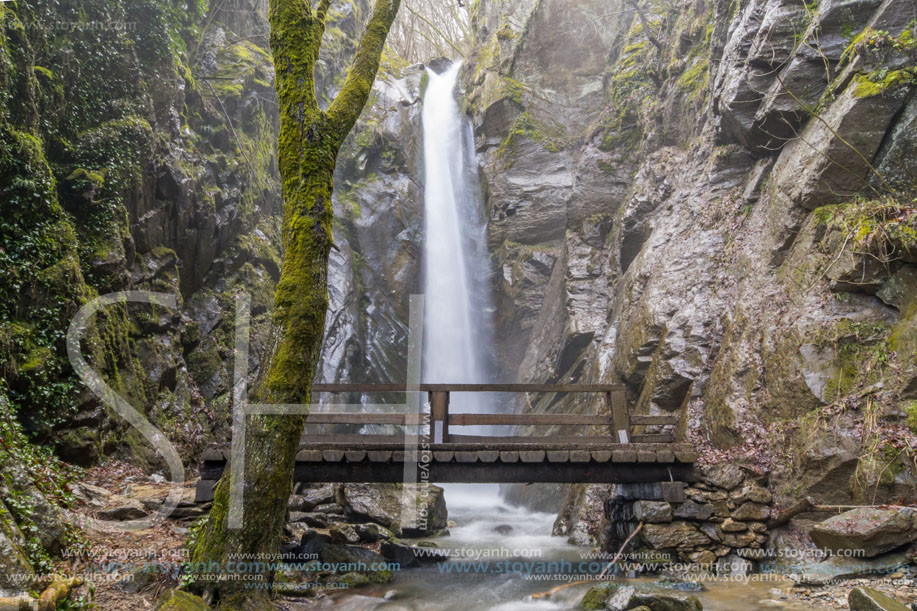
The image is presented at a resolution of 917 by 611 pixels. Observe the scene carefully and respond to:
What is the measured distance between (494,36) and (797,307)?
68.5 ft

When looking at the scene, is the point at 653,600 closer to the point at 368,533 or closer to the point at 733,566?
the point at 733,566

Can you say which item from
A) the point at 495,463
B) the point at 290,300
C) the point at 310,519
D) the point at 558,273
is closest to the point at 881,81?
the point at 495,463

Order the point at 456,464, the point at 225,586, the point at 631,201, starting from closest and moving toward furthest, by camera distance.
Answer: the point at 225,586 < the point at 456,464 < the point at 631,201

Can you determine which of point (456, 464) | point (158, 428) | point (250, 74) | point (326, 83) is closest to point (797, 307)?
point (456, 464)

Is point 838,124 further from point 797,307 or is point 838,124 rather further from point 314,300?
point 314,300

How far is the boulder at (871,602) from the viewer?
3.88m

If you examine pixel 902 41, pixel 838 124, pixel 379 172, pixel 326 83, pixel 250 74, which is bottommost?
pixel 838 124

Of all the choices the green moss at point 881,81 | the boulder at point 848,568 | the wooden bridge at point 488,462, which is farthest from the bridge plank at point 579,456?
the green moss at point 881,81

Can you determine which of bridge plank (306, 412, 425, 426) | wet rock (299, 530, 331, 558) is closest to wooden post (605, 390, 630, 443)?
bridge plank (306, 412, 425, 426)

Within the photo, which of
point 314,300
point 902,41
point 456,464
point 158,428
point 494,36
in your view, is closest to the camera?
point 314,300

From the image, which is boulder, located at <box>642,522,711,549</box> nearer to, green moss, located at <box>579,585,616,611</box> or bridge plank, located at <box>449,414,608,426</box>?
green moss, located at <box>579,585,616,611</box>

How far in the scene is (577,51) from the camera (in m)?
21.6

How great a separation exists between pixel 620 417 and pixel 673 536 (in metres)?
1.66

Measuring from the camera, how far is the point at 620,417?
752cm
